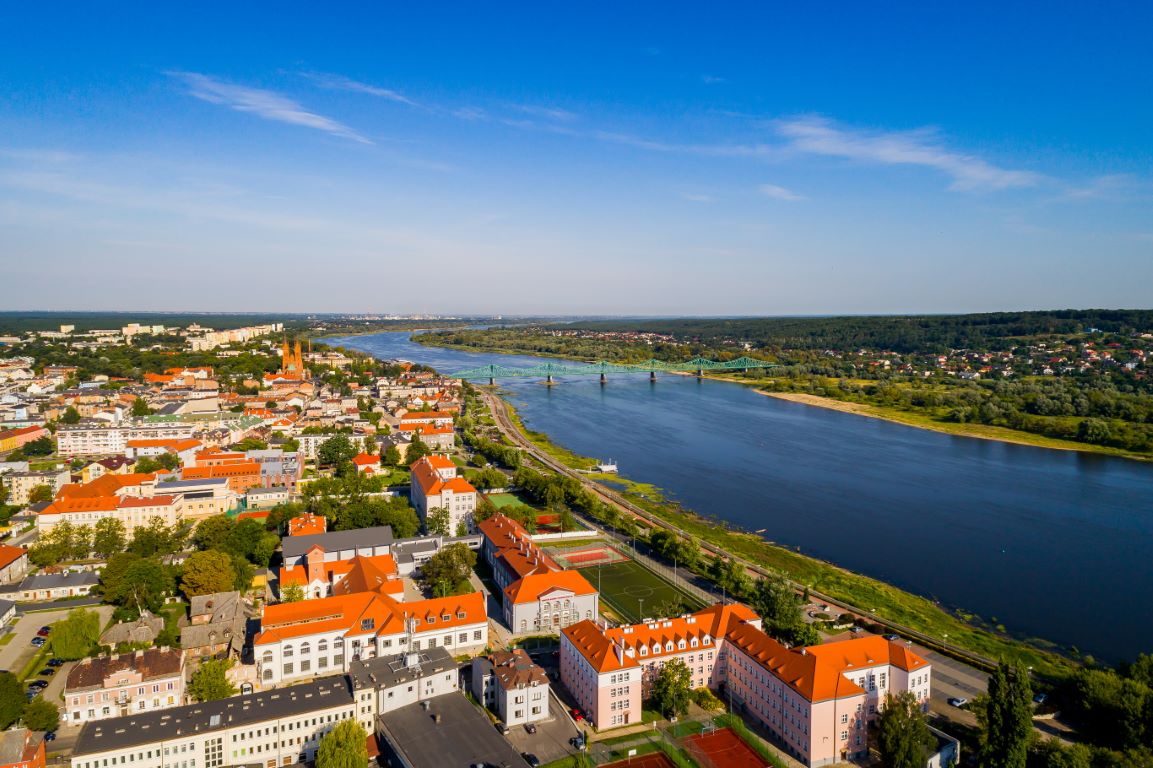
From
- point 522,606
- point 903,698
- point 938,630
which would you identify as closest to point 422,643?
point 522,606

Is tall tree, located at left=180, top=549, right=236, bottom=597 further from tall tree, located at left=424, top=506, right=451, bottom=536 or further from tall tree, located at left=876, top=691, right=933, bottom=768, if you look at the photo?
tall tree, located at left=876, top=691, right=933, bottom=768

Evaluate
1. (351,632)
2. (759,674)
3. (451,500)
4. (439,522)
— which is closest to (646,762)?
(759,674)

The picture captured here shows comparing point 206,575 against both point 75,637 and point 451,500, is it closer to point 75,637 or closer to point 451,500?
point 75,637

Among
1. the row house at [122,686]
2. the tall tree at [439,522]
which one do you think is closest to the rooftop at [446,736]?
the row house at [122,686]

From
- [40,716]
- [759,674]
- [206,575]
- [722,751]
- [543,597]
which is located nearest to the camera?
[40,716]

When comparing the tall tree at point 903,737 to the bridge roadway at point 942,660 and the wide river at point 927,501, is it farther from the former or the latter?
the wide river at point 927,501

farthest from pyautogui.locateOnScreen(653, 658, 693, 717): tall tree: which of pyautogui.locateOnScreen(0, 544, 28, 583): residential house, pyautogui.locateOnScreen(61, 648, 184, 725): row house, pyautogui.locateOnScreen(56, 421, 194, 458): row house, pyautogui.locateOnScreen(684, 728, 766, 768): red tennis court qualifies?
pyautogui.locateOnScreen(56, 421, 194, 458): row house

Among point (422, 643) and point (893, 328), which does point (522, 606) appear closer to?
point (422, 643)
